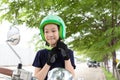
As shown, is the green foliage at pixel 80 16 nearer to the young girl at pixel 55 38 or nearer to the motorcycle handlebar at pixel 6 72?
the young girl at pixel 55 38

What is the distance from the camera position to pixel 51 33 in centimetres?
134

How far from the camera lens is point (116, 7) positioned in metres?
5.77

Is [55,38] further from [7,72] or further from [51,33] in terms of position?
[7,72]

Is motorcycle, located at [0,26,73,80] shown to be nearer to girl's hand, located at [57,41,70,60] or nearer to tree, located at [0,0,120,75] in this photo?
girl's hand, located at [57,41,70,60]

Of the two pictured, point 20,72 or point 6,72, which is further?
point 6,72

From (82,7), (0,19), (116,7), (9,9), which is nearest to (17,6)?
(9,9)

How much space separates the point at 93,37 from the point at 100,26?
2.06 ft

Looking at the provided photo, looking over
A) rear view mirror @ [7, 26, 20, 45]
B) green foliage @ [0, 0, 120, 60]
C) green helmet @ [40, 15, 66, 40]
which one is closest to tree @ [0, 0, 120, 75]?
green foliage @ [0, 0, 120, 60]

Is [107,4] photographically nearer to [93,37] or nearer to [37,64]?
[93,37]

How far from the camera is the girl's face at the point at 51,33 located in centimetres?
133

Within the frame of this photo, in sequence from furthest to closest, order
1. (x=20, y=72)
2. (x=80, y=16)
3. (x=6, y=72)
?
(x=80, y=16), (x=6, y=72), (x=20, y=72)

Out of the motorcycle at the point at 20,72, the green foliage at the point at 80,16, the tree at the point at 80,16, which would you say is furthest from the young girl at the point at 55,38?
the tree at the point at 80,16

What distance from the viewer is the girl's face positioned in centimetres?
133

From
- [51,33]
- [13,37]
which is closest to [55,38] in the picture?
[51,33]
